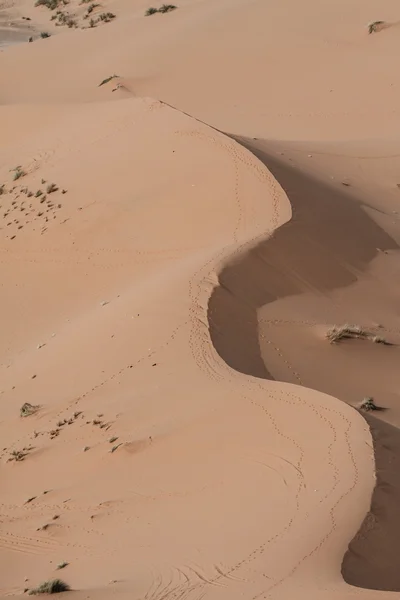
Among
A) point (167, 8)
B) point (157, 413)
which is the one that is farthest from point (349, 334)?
point (167, 8)

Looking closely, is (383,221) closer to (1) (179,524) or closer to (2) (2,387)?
(2) (2,387)

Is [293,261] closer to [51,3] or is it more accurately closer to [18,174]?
[18,174]

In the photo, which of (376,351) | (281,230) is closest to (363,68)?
(281,230)

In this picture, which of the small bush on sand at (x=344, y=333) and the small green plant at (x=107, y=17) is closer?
the small bush on sand at (x=344, y=333)

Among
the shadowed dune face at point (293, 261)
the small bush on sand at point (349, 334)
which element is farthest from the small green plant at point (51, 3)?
the small bush on sand at point (349, 334)

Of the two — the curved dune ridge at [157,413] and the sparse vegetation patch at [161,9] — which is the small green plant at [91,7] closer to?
the sparse vegetation patch at [161,9]

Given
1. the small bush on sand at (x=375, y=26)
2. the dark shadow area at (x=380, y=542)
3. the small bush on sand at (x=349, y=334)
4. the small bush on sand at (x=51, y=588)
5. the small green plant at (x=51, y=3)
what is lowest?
the small green plant at (x=51, y=3)

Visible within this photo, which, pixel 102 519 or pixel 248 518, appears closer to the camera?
pixel 248 518

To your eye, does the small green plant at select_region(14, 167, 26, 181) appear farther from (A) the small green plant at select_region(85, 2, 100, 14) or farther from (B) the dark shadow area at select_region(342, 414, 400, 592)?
(A) the small green plant at select_region(85, 2, 100, 14)
